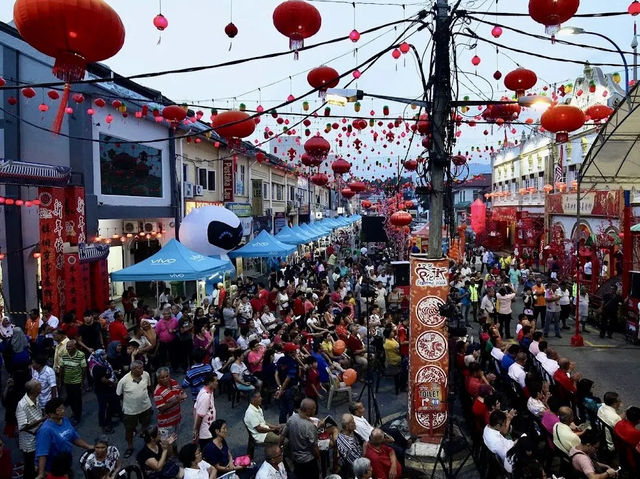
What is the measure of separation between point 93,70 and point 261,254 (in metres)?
8.51

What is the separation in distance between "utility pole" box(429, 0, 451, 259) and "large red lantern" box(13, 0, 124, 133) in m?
4.97

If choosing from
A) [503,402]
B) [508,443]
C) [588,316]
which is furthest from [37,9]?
[588,316]

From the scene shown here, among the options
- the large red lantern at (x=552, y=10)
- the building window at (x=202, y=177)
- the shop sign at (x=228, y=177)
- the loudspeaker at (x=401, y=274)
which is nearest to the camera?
the large red lantern at (x=552, y=10)

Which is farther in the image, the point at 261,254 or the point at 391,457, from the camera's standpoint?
the point at 261,254

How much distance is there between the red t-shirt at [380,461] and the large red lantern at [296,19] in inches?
200

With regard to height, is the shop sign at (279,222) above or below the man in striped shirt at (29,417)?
above

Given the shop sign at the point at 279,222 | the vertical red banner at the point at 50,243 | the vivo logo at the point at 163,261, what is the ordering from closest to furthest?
the vertical red banner at the point at 50,243 → the vivo logo at the point at 163,261 → the shop sign at the point at 279,222

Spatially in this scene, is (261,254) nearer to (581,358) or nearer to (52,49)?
(581,358)

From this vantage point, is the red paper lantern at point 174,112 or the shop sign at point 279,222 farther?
the shop sign at point 279,222

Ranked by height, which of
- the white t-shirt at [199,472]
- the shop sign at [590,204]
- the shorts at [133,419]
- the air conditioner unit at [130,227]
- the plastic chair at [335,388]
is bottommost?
the plastic chair at [335,388]

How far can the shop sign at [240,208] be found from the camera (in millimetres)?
22753

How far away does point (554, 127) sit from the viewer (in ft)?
25.3

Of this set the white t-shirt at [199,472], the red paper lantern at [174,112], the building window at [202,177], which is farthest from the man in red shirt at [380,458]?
the building window at [202,177]

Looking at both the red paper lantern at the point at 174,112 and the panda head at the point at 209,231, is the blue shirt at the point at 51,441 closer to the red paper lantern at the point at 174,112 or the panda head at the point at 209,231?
the red paper lantern at the point at 174,112
